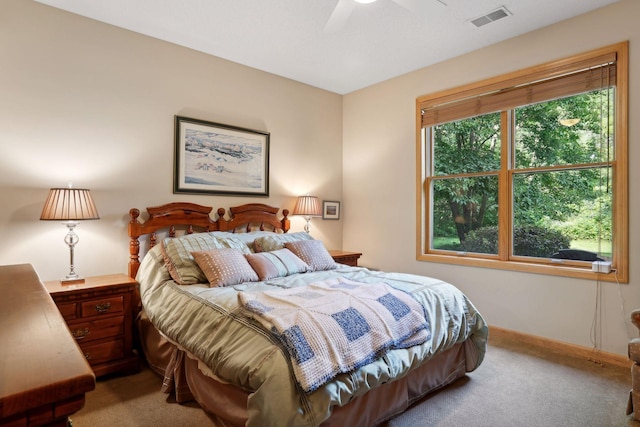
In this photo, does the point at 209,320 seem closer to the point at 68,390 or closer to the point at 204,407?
the point at 204,407

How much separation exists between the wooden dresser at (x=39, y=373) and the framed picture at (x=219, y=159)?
2.66 meters

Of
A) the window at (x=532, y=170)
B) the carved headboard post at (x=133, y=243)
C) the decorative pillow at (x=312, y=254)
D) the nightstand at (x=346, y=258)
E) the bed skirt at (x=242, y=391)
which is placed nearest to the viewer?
the bed skirt at (x=242, y=391)

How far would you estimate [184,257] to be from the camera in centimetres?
275

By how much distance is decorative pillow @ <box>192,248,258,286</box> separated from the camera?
259 cm

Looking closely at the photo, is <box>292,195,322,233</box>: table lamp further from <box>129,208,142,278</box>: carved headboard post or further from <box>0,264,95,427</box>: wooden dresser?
<box>0,264,95,427</box>: wooden dresser

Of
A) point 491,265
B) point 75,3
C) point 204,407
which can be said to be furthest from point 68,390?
point 491,265

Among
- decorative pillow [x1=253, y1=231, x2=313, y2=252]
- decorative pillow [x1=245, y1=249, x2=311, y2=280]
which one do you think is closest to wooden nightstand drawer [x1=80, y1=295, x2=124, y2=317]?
decorative pillow [x1=245, y1=249, x2=311, y2=280]

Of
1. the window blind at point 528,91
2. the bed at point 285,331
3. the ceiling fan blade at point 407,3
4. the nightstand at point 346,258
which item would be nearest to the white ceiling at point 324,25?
the ceiling fan blade at point 407,3

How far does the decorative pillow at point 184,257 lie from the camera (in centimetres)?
266

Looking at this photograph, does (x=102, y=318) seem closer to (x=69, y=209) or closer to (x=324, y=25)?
(x=69, y=209)

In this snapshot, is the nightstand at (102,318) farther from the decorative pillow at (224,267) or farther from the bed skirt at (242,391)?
the decorative pillow at (224,267)

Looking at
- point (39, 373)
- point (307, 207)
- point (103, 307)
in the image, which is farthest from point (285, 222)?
point (39, 373)

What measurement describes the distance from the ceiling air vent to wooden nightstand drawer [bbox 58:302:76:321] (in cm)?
384

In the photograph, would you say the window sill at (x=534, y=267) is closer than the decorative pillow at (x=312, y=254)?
Yes
